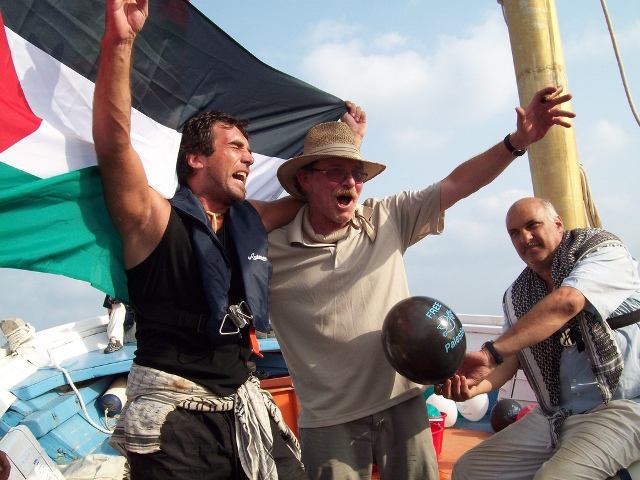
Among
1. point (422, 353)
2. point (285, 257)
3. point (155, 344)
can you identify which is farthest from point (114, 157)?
point (422, 353)

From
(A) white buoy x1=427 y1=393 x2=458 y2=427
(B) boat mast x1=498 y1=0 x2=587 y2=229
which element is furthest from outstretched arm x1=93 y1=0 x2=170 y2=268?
(A) white buoy x1=427 y1=393 x2=458 y2=427

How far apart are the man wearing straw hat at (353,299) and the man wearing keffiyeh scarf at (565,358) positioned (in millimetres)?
395

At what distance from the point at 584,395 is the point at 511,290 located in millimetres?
793

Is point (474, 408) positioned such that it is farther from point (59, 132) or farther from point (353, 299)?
point (59, 132)

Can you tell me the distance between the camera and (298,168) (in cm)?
332

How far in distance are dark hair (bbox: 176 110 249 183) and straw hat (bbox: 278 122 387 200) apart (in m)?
0.36

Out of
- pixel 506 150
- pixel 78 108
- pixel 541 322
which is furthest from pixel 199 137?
pixel 541 322

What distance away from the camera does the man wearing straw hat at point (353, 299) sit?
292cm

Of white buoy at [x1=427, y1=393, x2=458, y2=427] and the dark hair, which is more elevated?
the dark hair

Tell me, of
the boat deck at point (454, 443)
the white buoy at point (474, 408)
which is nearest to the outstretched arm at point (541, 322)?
the boat deck at point (454, 443)

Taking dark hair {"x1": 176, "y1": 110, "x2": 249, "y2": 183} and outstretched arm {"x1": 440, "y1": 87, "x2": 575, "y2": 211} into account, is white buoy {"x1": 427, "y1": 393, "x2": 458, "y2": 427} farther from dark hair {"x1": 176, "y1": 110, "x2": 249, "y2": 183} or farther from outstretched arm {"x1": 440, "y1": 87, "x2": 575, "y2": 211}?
dark hair {"x1": 176, "y1": 110, "x2": 249, "y2": 183}

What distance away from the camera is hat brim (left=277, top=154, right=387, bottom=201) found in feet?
10.3

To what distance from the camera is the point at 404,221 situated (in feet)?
10.4

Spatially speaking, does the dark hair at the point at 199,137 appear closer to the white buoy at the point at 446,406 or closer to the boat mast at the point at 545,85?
the boat mast at the point at 545,85
